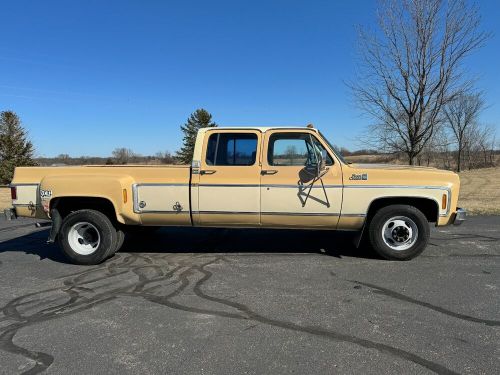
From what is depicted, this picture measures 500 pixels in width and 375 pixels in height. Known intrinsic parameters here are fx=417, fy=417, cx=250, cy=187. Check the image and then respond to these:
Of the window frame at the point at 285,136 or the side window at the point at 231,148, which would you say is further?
the side window at the point at 231,148

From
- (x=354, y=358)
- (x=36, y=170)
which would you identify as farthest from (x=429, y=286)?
(x=36, y=170)

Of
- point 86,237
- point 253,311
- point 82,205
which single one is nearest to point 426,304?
point 253,311

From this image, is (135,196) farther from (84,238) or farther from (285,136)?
(285,136)

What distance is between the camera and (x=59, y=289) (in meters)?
5.24

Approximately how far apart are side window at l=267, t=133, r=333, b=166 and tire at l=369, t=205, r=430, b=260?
3.78 feet

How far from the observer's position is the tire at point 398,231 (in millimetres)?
6242

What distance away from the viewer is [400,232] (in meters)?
6.32

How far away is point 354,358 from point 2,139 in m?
40.2

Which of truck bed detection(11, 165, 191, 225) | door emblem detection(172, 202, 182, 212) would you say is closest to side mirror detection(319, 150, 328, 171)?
truck bed detection(11, 165, 191, 225)

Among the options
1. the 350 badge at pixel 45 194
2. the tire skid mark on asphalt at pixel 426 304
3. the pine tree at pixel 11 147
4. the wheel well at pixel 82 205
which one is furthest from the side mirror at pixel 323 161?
the pine tree at pixel 11 147

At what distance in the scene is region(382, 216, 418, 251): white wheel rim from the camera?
20.6ft

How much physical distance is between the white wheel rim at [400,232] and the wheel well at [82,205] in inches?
170

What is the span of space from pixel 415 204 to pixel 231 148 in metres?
3.00

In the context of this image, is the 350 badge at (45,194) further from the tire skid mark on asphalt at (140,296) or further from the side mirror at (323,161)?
the side mirror at (323,161)
